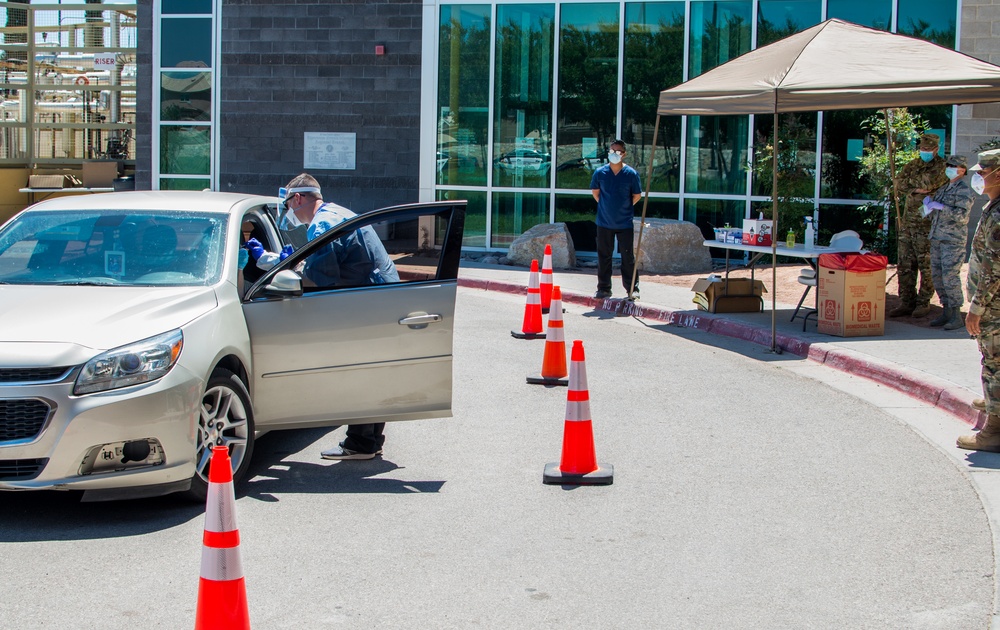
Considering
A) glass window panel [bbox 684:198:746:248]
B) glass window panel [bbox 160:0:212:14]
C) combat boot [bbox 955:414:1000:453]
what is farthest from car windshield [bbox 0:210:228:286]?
glass window panel [bbox 160:0:212:14]

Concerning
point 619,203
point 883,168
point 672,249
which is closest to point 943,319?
point 619,203

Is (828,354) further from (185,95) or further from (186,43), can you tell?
(186,43)

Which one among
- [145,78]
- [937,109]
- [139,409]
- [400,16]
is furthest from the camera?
[145,78]

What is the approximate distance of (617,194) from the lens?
1406 centimetres

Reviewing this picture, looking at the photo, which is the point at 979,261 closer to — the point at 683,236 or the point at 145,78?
the point at 683,236

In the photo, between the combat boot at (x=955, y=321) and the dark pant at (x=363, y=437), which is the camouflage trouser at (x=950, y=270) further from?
the dark pant at (x=363, y=437)

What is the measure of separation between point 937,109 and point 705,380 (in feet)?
31.7

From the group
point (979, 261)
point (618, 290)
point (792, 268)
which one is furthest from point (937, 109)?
point (979, 261)

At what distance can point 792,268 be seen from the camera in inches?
674

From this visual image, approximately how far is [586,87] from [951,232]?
356 inches

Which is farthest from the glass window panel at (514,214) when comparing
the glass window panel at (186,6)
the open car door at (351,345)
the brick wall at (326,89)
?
the open car door at (351,345)

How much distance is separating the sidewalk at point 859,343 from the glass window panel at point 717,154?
3378mm

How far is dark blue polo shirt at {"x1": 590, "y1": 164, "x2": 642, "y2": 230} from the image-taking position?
14031 millimetres

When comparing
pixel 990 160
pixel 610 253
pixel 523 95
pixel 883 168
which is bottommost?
pixel 610 253
